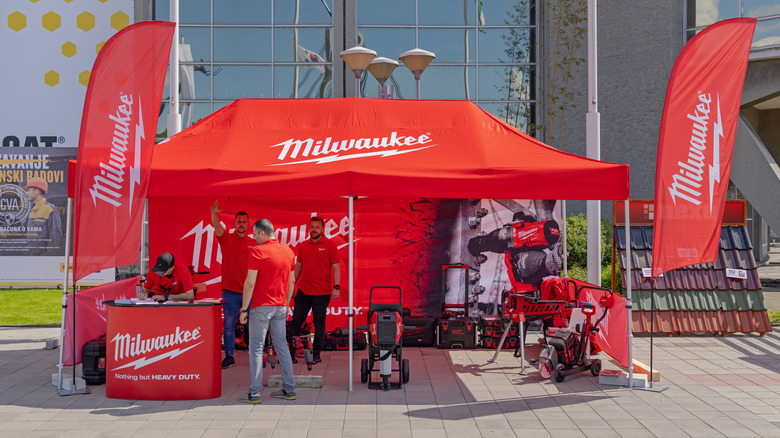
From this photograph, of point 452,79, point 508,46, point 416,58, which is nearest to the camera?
point 416,58

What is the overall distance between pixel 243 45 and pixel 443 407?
1453 centimetres

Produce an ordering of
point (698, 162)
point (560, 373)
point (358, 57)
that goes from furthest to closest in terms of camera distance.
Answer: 1. point (358, 57)
2. point (560, 373)
3. point (698, 162)

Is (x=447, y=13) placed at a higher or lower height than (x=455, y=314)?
higher

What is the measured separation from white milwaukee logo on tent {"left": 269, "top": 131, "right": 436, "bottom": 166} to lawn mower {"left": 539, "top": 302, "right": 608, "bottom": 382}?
266 cm

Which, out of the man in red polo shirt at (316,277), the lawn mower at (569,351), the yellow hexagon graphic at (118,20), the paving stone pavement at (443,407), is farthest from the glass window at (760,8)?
the yellow hexagon graphic at (118,20)

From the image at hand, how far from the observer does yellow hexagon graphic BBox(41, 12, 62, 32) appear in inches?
719

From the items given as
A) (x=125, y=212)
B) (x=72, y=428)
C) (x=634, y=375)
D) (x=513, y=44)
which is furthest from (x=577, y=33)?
(x=72, y=428)

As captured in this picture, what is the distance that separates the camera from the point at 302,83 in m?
20.1

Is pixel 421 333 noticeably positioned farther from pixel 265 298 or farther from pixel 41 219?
pixel 41 219

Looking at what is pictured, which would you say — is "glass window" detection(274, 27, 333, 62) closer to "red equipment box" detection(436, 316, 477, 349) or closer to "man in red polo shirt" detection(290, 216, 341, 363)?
"red equipment box" detection(436, 316, 477, 349)

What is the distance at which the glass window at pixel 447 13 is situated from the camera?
20141mm

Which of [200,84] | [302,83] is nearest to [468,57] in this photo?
[302,83]

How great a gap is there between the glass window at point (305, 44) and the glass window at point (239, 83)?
550 mm

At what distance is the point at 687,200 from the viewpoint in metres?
8.36
